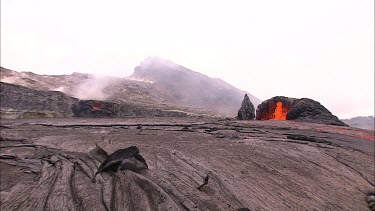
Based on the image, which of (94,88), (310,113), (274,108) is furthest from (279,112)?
(94,88)

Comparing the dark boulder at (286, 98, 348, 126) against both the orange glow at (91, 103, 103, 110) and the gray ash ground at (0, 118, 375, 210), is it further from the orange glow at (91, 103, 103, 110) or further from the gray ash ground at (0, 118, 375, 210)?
the orange glow at (91, 103, 103, 110)

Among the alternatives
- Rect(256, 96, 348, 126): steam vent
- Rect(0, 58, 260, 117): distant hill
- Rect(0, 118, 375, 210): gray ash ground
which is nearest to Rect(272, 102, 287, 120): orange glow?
Rect(256, 96, 348, 126): steam vent

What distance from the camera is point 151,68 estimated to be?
413ft

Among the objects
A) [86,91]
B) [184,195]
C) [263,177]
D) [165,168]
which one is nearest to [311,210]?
[263,177]

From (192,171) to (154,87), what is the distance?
3587 inches

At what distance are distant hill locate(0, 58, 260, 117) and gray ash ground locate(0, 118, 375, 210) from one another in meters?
43.3

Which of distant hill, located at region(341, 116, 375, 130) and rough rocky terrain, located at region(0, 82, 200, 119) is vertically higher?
distant hill, located at region(341, 116, 375, 130)

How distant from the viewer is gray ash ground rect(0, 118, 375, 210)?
→ 8.38 m

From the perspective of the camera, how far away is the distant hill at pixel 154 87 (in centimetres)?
7472

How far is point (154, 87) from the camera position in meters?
101

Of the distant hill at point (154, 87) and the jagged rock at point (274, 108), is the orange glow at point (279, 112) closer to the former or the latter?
the jagged rock at point (274, 108)

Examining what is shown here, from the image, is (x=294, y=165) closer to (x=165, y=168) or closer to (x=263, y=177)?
(x=263, y=177)

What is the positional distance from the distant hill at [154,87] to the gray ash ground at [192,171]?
43.3 m

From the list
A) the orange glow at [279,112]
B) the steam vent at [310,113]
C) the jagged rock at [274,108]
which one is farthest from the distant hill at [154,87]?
the steam vent at [310,113]
